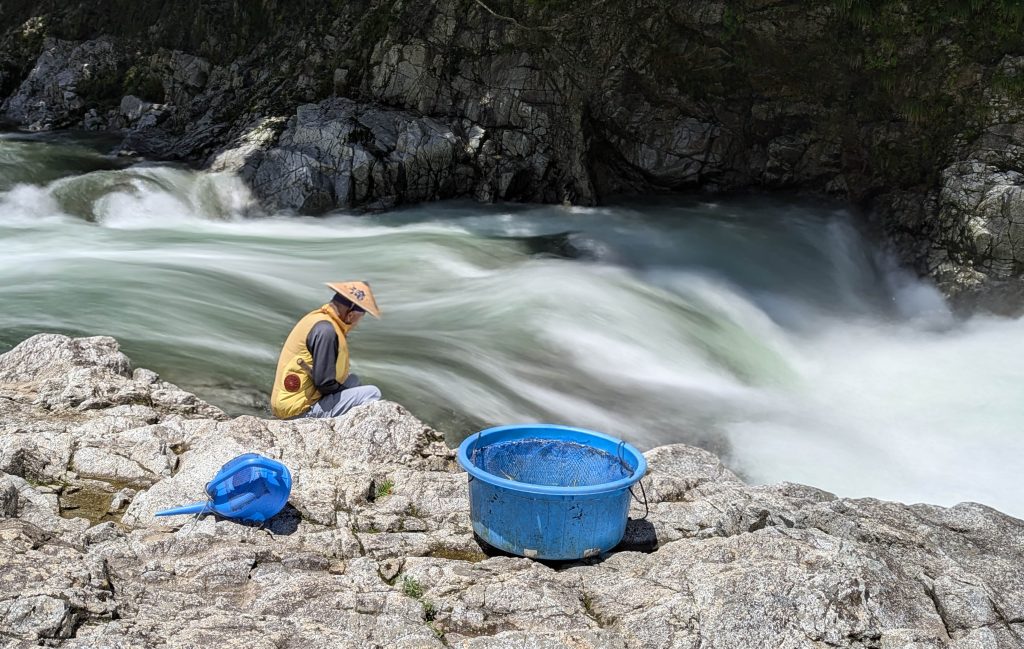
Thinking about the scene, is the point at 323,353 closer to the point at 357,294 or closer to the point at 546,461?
the point at 357,294

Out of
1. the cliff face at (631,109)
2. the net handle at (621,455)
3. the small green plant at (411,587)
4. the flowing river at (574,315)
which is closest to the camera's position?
the small green plant at (411,587)

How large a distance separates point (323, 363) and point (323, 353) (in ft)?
0.30

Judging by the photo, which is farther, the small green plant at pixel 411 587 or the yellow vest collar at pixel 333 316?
the yellow vest collar at pixel 333 316

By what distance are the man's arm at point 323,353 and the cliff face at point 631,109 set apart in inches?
427

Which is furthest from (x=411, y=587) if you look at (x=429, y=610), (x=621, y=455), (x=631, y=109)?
(x=631, y=109)

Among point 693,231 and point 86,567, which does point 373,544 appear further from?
point 693,231

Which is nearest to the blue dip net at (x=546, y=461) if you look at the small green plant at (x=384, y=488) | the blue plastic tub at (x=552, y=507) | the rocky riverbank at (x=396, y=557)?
the blue plastic tub at (x=552, y=507)

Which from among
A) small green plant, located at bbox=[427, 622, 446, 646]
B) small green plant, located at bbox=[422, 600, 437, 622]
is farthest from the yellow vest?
small green plant, located at bbox=[427, 622, 446, 646]

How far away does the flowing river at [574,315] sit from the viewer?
8.70 m

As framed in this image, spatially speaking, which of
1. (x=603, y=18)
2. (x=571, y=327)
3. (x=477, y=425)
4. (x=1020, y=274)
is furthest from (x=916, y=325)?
(x=477, y=425)

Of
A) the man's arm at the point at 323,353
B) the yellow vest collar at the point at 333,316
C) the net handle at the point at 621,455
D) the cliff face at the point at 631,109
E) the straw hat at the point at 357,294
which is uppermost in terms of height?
the cliff face at the point at 631,109

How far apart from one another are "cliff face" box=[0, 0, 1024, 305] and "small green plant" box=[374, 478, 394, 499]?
12.0m

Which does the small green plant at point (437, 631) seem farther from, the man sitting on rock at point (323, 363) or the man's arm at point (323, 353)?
the man's arm at point (323, 353)

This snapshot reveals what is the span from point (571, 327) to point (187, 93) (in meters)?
13.5
